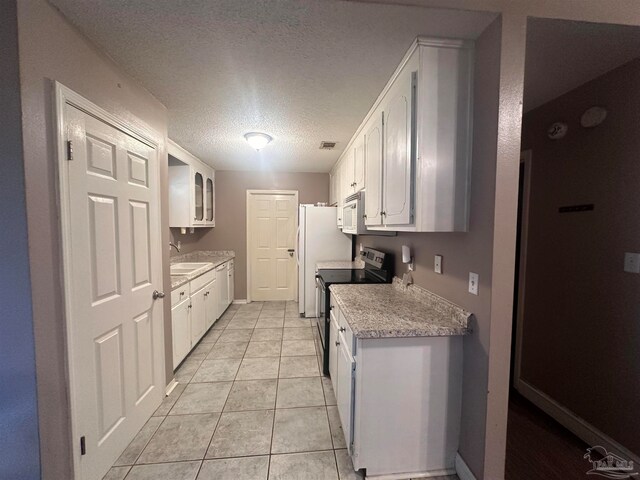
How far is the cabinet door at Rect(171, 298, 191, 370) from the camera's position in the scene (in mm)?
2408

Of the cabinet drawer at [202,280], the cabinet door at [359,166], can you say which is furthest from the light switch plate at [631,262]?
the cabinet drawer at [202,280]

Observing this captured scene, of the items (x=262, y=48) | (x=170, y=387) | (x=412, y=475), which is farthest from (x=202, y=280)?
(x=412, y=475)

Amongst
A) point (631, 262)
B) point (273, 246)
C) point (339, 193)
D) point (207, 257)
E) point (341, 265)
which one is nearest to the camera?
point (631, 262)

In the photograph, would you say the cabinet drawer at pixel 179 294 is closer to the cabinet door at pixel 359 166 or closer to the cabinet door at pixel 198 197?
the cabinet door at pixel 198 197

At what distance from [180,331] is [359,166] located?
2.34 metres

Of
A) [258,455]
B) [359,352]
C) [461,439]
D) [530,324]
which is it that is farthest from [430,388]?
[530,324]

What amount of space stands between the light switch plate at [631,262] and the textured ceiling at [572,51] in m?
1.10

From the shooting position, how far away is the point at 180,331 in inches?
99.7

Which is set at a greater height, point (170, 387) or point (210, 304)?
point (210, 304)

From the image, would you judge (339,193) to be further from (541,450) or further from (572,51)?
(541,450)

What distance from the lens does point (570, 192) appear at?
1.86 meters

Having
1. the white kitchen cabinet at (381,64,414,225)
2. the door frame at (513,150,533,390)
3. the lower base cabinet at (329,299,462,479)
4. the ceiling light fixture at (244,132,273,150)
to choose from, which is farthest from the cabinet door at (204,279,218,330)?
the door frame at (513,150,533,390)

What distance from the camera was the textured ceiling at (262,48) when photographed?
120 cm

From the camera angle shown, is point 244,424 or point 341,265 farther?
point 341,265
